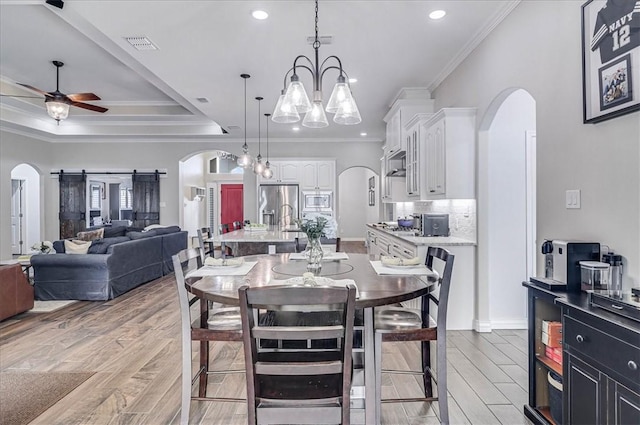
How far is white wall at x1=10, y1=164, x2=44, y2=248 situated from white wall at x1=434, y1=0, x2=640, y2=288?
10.8 m

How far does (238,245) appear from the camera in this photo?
4.71 meters

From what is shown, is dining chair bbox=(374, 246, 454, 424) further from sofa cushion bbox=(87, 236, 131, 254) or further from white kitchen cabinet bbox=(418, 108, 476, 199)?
sofa cushion bbox=(87, 236, 131, 254)

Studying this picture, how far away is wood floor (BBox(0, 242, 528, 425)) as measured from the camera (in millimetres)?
2240

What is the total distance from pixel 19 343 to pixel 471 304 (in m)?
4.36

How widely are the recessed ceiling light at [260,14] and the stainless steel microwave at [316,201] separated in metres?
5.75

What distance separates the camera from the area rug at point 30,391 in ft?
7.38

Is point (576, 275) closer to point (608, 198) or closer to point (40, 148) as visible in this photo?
point (608, 198)

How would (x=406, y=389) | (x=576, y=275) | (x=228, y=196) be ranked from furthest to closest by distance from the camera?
(x=228, y=196), (x=406, y=389), (x=576, y=275)

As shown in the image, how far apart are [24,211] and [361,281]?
1070 cm

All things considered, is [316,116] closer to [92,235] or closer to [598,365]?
[598,365]

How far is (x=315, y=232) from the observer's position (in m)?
2.31

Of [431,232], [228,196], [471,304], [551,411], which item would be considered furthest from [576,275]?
[228,196]

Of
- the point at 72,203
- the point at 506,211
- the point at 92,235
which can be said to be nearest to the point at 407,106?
the point at 506,211

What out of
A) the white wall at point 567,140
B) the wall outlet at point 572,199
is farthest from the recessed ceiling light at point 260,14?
the wall outlet at point 572,199
